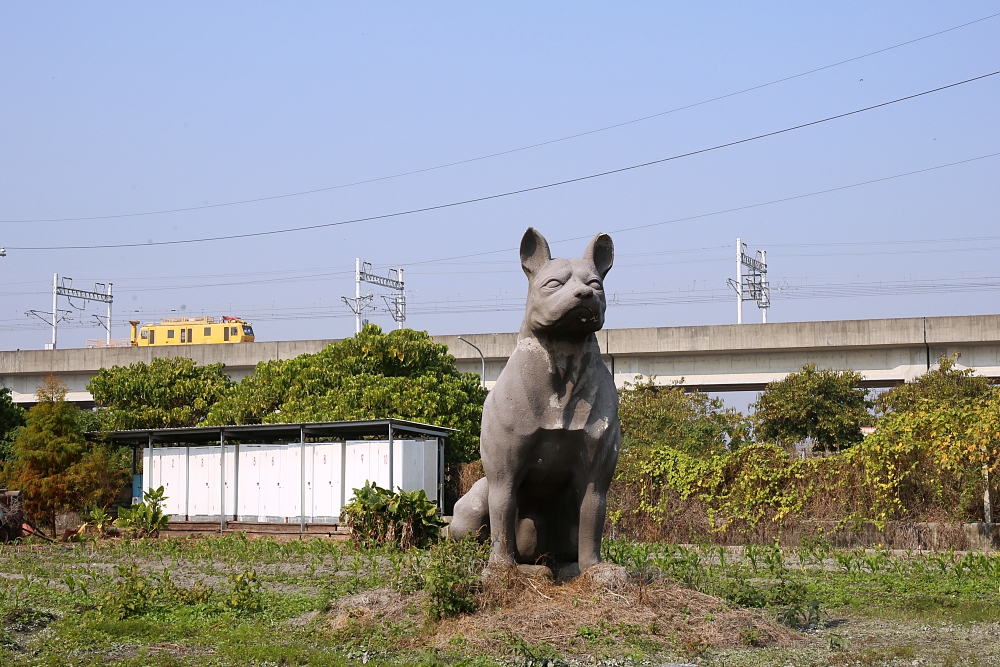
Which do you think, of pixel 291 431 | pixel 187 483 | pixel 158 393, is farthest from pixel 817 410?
pixel 158 393

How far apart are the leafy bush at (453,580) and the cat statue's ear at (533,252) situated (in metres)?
1.89

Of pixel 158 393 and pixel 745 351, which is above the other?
pixel 745 351

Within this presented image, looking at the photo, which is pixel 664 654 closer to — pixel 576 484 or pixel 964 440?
pixel 576 484

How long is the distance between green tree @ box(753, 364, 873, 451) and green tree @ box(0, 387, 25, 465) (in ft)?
62.9

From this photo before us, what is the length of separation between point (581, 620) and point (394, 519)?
6801 mm

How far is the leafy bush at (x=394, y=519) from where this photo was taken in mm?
12703

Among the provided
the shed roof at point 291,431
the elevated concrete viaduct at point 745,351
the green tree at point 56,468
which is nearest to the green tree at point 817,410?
the elevated concrete viaduct at point 745,351

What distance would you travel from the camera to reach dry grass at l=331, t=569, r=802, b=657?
20.0 ft

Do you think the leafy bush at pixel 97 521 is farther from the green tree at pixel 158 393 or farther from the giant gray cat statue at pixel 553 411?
the green tree at pixel 158 393

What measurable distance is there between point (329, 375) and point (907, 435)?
52.1 ft

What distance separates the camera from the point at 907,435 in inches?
534

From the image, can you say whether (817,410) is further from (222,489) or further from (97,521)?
(97,521)

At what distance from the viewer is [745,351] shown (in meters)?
32.4

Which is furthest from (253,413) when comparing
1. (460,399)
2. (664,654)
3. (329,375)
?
(664,654)
